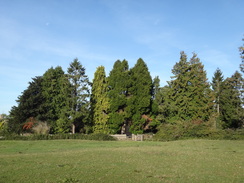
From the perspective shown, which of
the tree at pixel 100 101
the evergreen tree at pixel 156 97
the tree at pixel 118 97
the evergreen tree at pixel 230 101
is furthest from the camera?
the evergreen tree at pixel 230 101

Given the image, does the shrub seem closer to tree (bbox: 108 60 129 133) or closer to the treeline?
the treeline

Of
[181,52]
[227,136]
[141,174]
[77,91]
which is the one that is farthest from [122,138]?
[141,174]

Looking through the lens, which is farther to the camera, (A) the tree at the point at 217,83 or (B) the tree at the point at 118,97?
(A) the tree at the point at 217,83

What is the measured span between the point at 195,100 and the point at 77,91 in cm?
2210

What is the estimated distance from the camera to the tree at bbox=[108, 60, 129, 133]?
4125 centimetres

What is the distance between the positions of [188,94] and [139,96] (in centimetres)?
932

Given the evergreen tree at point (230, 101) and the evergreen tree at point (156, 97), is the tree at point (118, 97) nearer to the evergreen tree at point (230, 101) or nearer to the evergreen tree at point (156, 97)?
the evergreen tree at point (156, 97)

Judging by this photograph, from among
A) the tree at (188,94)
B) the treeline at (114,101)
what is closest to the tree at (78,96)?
the treeline at (114,101)

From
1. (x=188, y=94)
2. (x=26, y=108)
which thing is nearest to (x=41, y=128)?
(x=26, y=108)

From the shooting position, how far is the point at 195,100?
43406mm

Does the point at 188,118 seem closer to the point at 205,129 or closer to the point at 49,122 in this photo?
the point at 205,129

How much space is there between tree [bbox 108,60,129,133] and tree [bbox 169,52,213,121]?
928cm

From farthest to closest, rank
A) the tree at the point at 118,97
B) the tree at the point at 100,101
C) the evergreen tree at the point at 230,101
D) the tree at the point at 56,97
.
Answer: the evergreen tree at the point at 230,101
the tree at the point at 100,101
the tree at the point at 56,97
the tree at the point at 118,97

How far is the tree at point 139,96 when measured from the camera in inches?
1615
